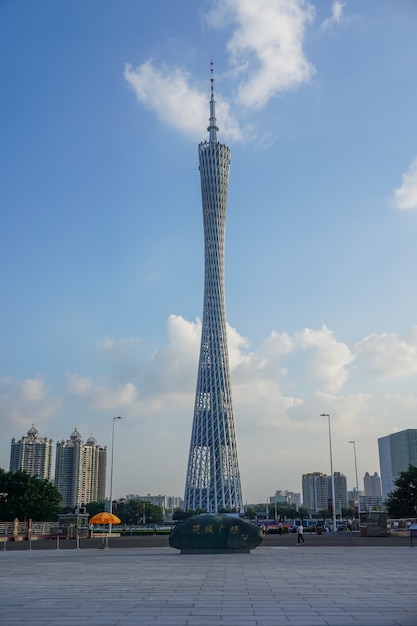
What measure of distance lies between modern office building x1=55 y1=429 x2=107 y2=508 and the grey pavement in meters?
129

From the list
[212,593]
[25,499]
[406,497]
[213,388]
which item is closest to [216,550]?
[212,593]

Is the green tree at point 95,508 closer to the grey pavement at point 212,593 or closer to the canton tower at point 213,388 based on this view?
the canton tower at point 213,388

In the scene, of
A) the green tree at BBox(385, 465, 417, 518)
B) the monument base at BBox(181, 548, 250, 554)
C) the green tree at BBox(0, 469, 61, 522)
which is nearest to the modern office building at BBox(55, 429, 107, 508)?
the green tree at BBox(0, 469, 61, 522)

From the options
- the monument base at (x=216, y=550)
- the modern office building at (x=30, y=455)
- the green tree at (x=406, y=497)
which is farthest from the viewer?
the modern office building at (x=30, y=455)

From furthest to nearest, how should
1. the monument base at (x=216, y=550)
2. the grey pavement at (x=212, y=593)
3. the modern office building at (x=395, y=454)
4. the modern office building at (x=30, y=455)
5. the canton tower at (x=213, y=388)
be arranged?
1. the modern office building at (x=30, y=455)
2. the modern office building at (x=395, y=454)
3. the canton tower at (x=213, y=388)
4. the monument base at (x=216, y=550)
5. the grey pavement at (x=212, y=593)

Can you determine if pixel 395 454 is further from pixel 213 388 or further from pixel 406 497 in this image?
pixel 406 497

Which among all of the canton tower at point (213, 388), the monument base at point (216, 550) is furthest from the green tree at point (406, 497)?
the monument base at point (216, 550)

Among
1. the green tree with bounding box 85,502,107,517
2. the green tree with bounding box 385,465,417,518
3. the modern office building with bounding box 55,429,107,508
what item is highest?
the modern office building with bounding box 55,429,107,508

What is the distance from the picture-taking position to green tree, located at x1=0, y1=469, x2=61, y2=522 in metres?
51.1

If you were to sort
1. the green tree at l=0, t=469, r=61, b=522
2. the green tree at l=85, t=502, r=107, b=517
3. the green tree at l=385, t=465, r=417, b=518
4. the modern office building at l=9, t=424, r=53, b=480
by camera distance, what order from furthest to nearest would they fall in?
the modern office building at l=9, t=424, r=53, b=480 → the green tree at l=85, t=502, r=107, b=517 → the green tree at l=385, t=465, r=417, b=518 → the green tree at l=0, t=469, r=61, b=522

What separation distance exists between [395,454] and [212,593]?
135832 millimetres

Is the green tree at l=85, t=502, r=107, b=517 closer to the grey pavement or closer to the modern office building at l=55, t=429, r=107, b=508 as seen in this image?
the modern office building at l=55, t=429, r=107, b=508

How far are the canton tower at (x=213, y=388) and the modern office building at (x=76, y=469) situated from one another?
6808 centimetres

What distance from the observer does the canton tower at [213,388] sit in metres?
78.1
